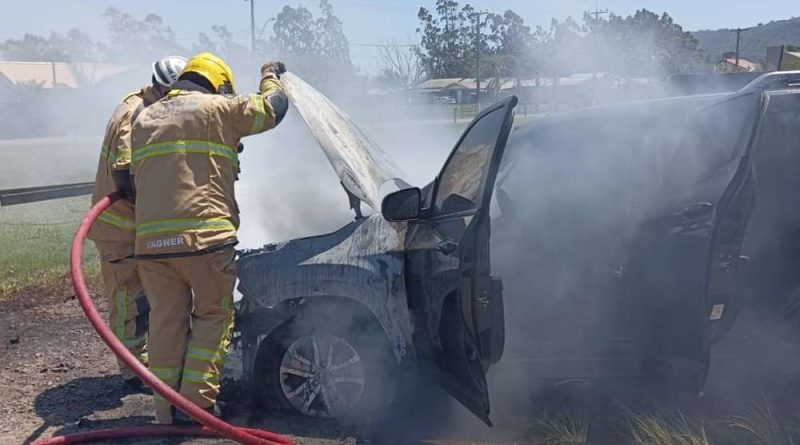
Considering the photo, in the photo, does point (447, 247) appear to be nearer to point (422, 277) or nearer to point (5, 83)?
point (422, 277)

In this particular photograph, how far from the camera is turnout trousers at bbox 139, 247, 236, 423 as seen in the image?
4.14m

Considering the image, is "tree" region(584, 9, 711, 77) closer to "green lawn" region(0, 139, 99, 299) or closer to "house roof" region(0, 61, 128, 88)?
"green lawn" region(0, 139, 99, 299)

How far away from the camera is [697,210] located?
12.4 feet

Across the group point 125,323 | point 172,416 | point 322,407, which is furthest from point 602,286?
point 125,323

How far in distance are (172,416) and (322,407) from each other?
794 millimetres

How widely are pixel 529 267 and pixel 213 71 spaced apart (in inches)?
75.8

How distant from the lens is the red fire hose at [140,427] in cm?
385

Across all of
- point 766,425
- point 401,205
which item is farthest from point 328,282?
point 766,425

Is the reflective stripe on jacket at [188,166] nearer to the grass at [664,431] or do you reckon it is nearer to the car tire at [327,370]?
the car tire at [327,370]

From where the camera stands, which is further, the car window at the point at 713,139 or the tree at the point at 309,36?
the tree at the point at 309,36

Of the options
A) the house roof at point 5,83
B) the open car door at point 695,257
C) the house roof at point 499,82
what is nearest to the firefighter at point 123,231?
the open car door at point 695,257

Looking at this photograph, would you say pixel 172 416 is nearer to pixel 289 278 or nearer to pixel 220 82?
pixel 289 278

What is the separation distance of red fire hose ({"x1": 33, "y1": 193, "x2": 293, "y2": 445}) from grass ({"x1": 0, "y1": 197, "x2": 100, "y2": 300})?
3.46 meters

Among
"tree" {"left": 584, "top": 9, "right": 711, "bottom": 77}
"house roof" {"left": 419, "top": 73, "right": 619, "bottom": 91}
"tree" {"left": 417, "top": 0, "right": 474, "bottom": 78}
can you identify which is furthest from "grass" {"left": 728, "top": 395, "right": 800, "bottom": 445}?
"tree" {"left": 417, "top": 0, "right": 474, "bottom": 78}
